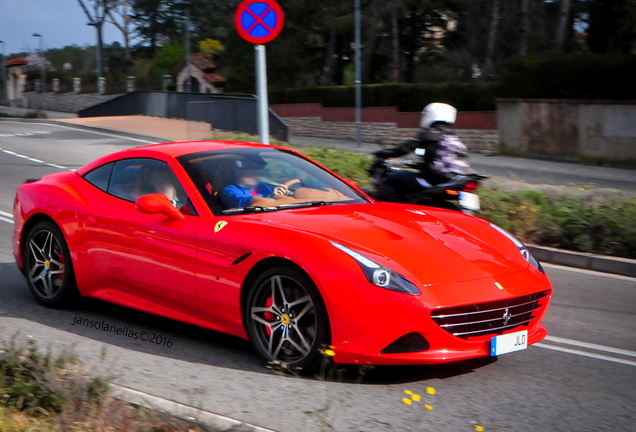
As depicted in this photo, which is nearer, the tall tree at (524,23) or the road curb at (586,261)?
the road curb at (586,261)

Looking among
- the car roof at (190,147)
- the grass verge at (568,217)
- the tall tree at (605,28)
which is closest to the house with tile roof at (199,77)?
the tall tree at (605,28)

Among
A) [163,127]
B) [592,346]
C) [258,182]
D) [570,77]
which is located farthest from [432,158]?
[163,127]

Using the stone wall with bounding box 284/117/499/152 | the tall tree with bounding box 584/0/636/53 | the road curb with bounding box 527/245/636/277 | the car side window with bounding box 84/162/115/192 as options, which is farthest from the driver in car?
the tall tree with bounding box 584/0/636/53

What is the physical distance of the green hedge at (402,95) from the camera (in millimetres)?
30781

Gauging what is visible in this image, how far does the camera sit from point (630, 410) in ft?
14.1

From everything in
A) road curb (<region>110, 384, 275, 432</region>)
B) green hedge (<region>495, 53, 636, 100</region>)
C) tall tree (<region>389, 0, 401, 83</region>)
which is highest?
tall tree (<region>389, 0, 401, 83</region>)

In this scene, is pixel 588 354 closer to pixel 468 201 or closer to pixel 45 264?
pixel 468 201

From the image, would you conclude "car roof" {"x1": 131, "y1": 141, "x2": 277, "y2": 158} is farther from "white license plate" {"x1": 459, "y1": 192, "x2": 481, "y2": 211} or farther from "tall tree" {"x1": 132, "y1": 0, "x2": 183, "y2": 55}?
"tall tree" {"x1": 132, "y1": 0, "x2": 183, "y2": 55}

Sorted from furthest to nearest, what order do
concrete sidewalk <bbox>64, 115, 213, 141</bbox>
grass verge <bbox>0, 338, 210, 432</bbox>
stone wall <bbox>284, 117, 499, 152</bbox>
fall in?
1. stone wall <bbox>284, 117, 499, 152</bbox>
2. concrete sidewalk <bbox>64, 115, 213, 141</bbox>
3. grass verge <bbox>0, 338, 210, 432</bbox>

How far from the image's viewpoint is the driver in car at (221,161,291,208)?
5.41 metres

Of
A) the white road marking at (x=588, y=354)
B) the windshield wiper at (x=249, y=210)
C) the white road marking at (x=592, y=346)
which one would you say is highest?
the windshield wiper at (x=249, y=210)

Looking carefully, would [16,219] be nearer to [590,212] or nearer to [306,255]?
[306,255]

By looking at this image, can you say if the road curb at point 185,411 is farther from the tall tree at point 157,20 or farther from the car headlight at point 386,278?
the tall tree at point 157,20

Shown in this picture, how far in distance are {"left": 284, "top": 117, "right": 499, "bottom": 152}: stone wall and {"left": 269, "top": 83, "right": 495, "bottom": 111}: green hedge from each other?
1.00m
